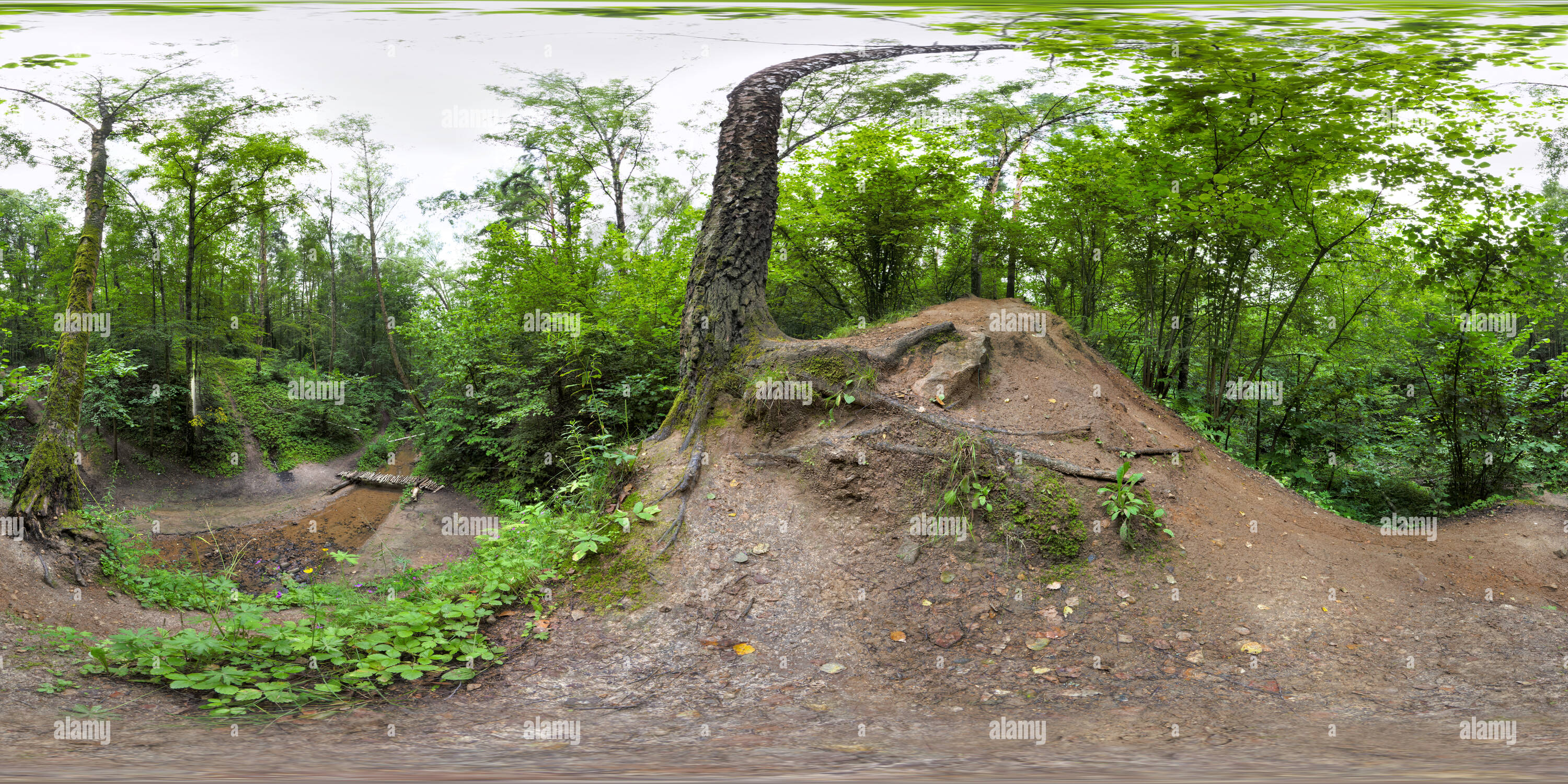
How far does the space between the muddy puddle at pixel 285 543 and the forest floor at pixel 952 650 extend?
175 inches

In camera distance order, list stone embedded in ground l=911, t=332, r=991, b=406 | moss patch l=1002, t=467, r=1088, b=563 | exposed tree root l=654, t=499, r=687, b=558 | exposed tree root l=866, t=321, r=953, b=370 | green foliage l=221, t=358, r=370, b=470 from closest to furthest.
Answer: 1. moss patch l=1002, t=467, r=1088, b=563
2. exposed tree root l=654, t=499, r=687, b=558
3. stone embedded in ground l=911, t=332, r=991, b=406
4. exposed tree root l=866, t=321, r=953, b=370
5. green foliage l=221, t=358, r=370, b=470

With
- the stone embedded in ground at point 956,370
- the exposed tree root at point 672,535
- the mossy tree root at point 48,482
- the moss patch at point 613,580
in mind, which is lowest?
the mossy tree root at point 48,482

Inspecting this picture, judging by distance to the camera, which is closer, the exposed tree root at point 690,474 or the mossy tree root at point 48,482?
the exposed tree root at point 690,474

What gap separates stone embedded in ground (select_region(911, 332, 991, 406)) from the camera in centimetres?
553

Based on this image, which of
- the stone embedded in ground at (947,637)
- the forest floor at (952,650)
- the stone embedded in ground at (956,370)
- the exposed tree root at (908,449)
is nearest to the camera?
the forest floor at (952,650)

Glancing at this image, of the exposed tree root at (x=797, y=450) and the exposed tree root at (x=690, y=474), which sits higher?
the exposed tree root at (x=797, y=450)

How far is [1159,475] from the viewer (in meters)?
5.11

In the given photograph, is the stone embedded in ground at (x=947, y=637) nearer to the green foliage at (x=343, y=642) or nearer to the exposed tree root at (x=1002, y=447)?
the exposed tree root at (x=1002, y=447)

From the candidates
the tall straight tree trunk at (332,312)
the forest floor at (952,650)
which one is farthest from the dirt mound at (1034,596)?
the tall straight tree trunk at (332,312)

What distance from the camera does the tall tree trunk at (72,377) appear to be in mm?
6703

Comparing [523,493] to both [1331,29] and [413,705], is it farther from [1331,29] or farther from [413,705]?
[1331,29]

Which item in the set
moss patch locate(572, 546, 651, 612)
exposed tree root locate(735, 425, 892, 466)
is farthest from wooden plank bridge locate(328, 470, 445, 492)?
exposed tree root locate(735, 425, 892, 466)

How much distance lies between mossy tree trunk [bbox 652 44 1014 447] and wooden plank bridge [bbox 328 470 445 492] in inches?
415

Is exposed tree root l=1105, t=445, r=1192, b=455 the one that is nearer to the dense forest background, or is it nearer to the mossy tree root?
the dense forest background
